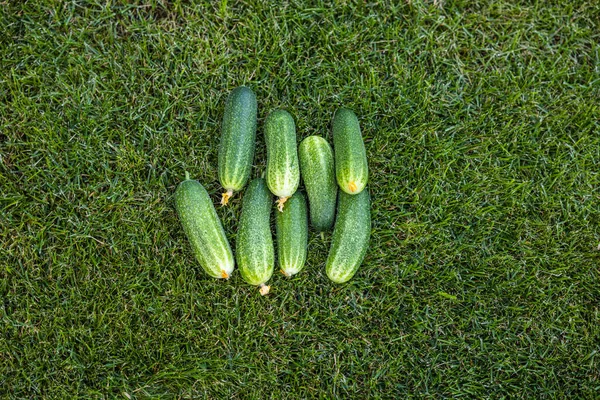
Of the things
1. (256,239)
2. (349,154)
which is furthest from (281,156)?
(256,239)

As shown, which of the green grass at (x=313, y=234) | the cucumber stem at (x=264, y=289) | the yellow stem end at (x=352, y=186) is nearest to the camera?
the yellow stem end at (x=352, y=186)

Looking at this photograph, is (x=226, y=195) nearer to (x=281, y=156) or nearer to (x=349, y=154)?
(x=281, y=156)

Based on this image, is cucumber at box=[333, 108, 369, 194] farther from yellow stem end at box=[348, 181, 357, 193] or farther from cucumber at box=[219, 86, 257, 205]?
cucumber at box=[219, 86, 257, 205]

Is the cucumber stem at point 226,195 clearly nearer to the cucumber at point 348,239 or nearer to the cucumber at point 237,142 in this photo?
the cucumber at point 237,142

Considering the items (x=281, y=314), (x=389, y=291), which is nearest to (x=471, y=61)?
(x=389, y=291)

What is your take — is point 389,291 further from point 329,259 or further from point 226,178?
point 226,178

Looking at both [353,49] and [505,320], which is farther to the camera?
[353,49]

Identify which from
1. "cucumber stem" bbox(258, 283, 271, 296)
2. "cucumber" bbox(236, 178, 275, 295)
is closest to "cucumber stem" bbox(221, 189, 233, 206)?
"cucumber" bbox(236, 178, 275, 295)

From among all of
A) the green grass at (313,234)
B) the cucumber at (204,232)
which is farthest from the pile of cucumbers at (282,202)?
the green grass at (313,234)
